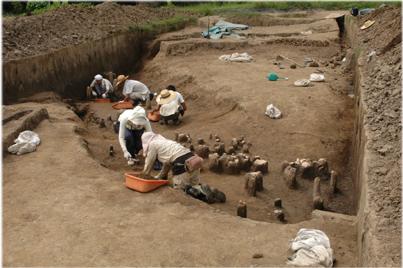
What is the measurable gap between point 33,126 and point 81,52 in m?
6.41

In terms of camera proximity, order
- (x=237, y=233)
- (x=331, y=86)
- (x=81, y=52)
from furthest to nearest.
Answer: (x=81, y=52), (x=331, y=86), (x=237, y=233)

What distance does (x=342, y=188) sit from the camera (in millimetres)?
8617

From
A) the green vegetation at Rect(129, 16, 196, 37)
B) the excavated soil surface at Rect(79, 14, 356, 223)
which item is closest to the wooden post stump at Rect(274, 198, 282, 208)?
the excavated soil surface at Rect(79, 14, 356, 223)

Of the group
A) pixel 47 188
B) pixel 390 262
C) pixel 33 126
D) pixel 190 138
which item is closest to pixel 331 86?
pixel 190 138

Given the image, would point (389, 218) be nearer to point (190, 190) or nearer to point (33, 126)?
point (190, 190)

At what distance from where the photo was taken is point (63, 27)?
1647 centimetres

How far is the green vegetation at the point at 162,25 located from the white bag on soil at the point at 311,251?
14.8 meters

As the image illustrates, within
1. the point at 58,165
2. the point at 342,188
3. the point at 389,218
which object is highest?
the point at 389,218

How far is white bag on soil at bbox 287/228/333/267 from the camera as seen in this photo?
4.98 metres

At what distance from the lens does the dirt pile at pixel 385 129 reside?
4797 millimetres

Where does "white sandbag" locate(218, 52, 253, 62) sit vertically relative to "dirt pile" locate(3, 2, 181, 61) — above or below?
below

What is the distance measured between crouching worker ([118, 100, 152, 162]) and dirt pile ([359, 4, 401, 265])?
367cm

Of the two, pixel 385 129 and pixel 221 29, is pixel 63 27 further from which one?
pixel 385 129

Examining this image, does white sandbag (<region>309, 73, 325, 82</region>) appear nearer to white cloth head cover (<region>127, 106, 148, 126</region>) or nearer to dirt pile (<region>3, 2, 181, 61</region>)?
white cloth head cover (<region>127, 106, 148, 126</region>)
